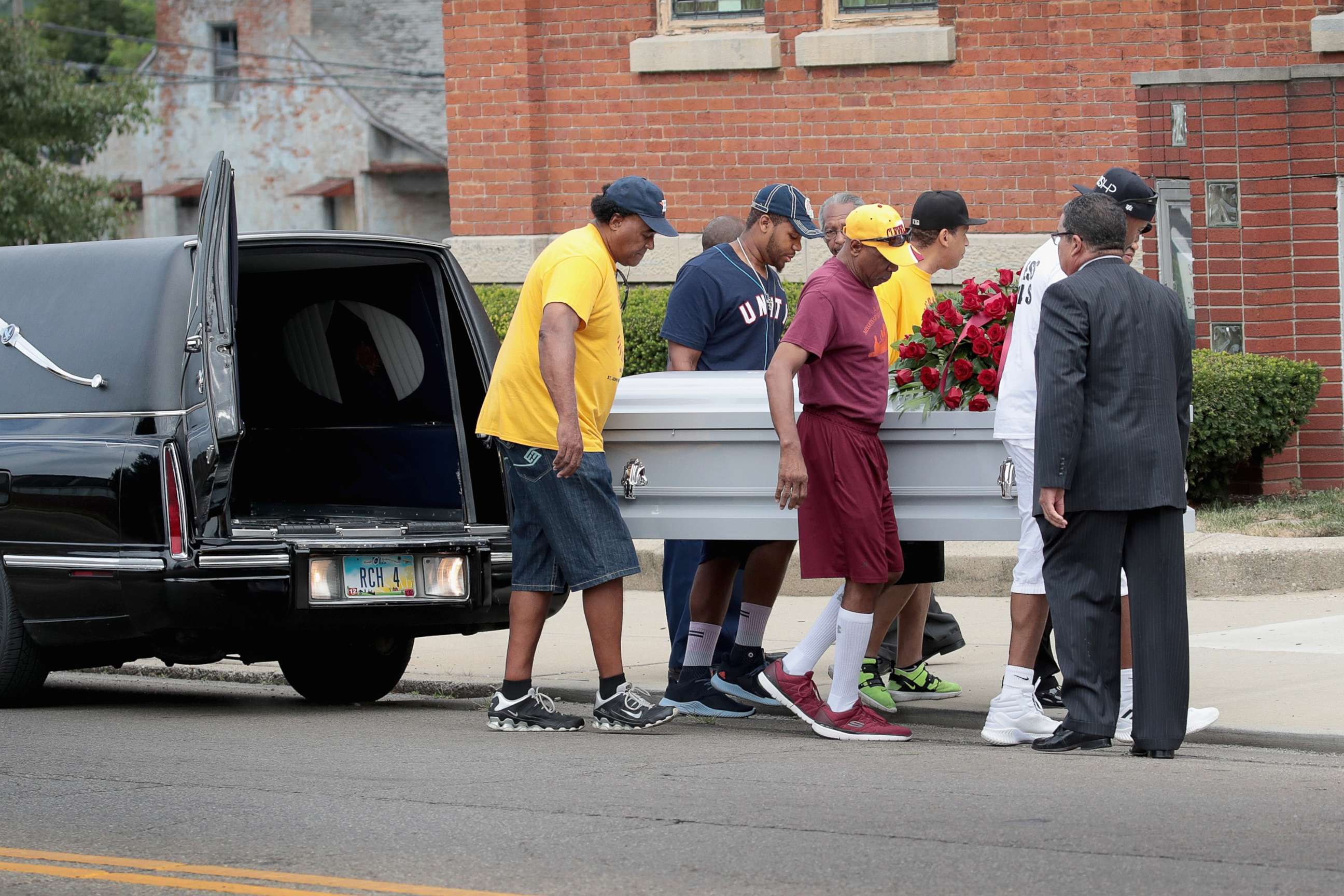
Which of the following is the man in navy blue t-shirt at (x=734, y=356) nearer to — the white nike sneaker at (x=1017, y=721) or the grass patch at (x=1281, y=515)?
the white nike sneaker at (x=1017, y=721)

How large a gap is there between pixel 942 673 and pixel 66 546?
3.79 metres

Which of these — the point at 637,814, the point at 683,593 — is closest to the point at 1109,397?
the point at 637,814

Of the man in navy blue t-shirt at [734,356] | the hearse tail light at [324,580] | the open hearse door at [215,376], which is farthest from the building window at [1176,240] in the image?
the open hearse door at [215,376]

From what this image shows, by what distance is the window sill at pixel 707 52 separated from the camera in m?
14.6

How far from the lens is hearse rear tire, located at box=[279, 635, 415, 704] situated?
28.2ft

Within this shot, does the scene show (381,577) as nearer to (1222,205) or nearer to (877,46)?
(1222,205)

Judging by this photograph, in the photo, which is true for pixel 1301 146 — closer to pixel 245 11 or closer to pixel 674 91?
pixel 674 91

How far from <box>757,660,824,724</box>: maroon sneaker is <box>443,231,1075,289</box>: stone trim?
7106mm

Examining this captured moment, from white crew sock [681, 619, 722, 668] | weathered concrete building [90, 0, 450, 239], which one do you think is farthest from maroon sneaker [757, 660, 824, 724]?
weathered concrete building [90, 0, 450, 239]

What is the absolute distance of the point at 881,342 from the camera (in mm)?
7320

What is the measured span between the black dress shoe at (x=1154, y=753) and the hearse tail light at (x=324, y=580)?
298 centimetres

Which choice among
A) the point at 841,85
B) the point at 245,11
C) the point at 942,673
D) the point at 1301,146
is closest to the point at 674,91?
the point at 841,85

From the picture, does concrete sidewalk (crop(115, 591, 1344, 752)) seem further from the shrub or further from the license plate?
the shrub

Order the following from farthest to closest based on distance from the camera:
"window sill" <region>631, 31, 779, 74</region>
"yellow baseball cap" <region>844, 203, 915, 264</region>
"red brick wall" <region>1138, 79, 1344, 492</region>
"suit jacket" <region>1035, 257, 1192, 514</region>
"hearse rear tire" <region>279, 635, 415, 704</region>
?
"window sill" <region>631, 31, 779, 74</region>
"red brick wall" <region>1138, 79, 1344, 492</region>
"hearse rear tire" <region>279, 635, 415, 704</region>
"yellow baseball cap" <region>844, 203, 915, 264</region>
"suit jacket" <region>1035, 257, 1192, 514</region>
